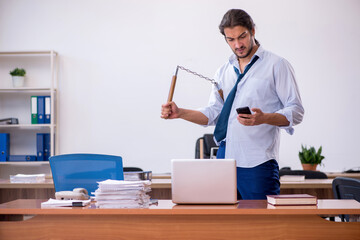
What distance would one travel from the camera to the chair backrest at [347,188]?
7.76 feet

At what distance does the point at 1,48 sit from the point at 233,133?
4.62 m

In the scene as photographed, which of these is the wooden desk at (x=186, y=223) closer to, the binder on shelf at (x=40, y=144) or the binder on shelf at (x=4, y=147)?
the binder on shelf at (x=40, y=144)

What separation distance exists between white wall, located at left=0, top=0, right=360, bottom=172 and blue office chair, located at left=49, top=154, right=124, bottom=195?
11.4 ft

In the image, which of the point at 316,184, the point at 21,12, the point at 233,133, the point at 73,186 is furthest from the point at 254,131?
the point at 21,12

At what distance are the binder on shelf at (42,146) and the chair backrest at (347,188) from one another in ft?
13.2

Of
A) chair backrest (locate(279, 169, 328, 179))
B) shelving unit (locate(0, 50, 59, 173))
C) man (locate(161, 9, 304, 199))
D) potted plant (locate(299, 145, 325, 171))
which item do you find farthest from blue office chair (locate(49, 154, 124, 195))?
shelving unit (locate(0, 50, 59, 173))

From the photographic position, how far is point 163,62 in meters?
6.00

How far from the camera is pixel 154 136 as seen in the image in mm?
5961

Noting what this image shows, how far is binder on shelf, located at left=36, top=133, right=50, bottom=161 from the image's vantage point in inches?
227

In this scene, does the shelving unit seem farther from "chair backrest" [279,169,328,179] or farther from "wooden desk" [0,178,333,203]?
"chair backrest" [279,169,328,179]

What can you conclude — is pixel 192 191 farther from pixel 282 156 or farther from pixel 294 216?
pixel 282 156

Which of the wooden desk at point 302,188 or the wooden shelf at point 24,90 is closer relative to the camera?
the wooden desk at point 302,188

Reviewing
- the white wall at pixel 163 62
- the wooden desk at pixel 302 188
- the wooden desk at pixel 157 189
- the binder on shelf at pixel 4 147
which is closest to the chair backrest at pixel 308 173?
the wooden desk at pixel 157 189

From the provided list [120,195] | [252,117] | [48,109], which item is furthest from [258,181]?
[48,109]
